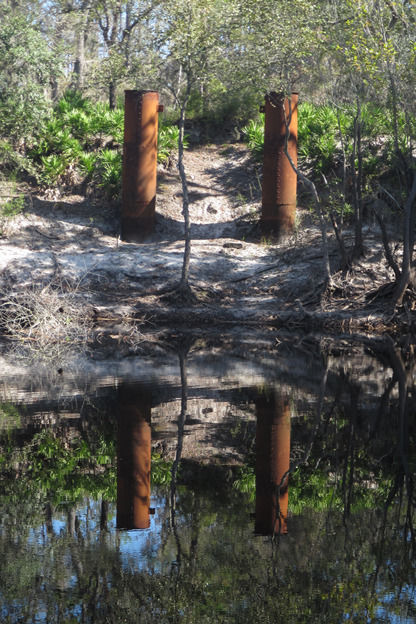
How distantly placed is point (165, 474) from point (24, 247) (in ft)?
45.8

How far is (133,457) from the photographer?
24.7ft

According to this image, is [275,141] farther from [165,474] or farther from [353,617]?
[353,617]

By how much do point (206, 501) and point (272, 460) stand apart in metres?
1.48

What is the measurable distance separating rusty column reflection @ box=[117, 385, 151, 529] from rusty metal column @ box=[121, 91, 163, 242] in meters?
10.3

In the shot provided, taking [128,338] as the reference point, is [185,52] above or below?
above

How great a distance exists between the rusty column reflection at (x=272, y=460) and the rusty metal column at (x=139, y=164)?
35.2ft

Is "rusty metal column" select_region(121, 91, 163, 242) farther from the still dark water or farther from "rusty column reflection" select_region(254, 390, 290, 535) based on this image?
"rusty column reflection" select_region(254, 390, 290, 535)

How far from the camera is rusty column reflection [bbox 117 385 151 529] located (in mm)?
5969

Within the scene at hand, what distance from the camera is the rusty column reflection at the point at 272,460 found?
19.3 feet

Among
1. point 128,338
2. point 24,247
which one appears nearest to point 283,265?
point 128,338

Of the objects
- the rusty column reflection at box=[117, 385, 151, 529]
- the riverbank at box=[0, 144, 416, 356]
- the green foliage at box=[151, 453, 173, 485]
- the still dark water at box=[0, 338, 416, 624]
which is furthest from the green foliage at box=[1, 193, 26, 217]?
the green foliage at box=[151, 453, 173, 485]

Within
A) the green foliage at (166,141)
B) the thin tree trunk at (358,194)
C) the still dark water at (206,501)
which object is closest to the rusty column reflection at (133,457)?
the still dark water at (206,501)

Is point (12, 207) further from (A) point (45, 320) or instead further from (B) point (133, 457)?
(B) point (133, 457)

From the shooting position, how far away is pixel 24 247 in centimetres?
1998
